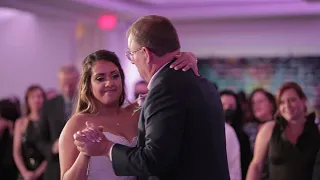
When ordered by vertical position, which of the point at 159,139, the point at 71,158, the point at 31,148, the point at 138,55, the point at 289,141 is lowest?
the point at 31,148

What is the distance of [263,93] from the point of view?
4.46 meters

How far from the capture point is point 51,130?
3.85m

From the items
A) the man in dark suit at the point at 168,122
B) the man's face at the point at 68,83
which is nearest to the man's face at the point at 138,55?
the man in dark suit at the point at 168,122

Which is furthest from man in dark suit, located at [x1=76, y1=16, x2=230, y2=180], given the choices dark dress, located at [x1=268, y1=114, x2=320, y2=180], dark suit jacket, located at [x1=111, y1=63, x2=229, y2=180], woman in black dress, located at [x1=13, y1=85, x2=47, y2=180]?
woman in black dress, located at [x1=13, y1=85, x2=47, y2=180]

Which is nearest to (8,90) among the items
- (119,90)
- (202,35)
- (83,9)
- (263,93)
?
(83,9)

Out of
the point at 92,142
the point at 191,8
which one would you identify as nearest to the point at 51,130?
the point at 92,142

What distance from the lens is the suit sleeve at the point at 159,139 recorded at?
1.64 metres

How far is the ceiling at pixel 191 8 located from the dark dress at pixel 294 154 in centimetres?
334

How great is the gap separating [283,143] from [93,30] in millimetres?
4547

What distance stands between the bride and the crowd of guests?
872 mm

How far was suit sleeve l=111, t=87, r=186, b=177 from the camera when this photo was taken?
1.64 m

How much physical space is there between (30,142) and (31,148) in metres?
0.05

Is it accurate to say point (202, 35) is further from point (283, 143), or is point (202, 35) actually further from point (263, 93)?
point (283, 143)

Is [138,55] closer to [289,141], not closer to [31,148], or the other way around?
[289,141]
